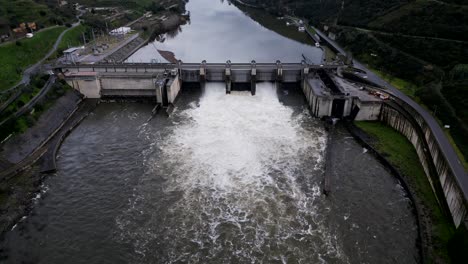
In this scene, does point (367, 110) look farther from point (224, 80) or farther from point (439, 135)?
point (224, 80)

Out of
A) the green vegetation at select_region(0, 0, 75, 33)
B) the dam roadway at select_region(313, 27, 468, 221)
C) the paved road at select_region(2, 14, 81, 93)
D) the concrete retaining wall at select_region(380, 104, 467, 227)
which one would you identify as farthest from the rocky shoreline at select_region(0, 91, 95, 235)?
the dam roadway at select_region(313, 27, 468, 221)

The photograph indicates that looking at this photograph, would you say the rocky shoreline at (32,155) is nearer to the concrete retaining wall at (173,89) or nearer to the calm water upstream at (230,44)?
the concrete retaining wall at (173,89)

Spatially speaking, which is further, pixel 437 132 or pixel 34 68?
pixel 34 68

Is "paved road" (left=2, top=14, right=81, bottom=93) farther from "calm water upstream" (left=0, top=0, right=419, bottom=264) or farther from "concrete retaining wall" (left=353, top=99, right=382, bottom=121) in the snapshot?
"concrete retaining wall" (left=353, top=99, right=382, bottom=121)

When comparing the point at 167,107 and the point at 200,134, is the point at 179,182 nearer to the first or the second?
the point at 200,134

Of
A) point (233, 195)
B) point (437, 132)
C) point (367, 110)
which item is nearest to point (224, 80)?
point (367, 110)

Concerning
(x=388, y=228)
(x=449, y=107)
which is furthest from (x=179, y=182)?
(x=449, y=107)

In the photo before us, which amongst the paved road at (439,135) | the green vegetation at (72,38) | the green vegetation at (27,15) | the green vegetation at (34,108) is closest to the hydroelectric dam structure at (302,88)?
the paved road at (439,135)
